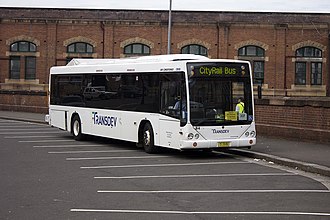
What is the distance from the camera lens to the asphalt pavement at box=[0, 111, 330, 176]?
15132 millimetres

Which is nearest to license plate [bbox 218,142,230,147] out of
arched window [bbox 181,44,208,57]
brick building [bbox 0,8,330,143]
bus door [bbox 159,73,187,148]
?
bus door [bbox 159,73,187,148]

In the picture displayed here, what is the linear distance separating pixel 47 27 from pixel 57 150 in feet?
97.3

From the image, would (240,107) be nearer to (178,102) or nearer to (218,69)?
(218,69)

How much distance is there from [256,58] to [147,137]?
1166 inches

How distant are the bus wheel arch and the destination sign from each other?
2.33 metres

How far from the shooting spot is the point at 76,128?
2328cm

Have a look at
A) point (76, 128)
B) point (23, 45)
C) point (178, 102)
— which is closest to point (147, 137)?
point (178, 102)

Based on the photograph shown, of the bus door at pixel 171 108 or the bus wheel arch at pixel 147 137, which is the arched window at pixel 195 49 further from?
the bus door at pixel 171 108

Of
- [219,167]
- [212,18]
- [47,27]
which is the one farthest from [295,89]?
[219,167]

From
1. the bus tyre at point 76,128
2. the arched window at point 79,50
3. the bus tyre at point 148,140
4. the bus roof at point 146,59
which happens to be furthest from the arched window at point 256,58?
the bus tyre at point 148,140

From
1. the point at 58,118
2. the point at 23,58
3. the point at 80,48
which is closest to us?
the point at 58,118

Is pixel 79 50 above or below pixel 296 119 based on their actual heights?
above

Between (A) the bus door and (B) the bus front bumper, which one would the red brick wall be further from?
(A) the bus door

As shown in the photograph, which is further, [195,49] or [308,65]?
[195,49]
